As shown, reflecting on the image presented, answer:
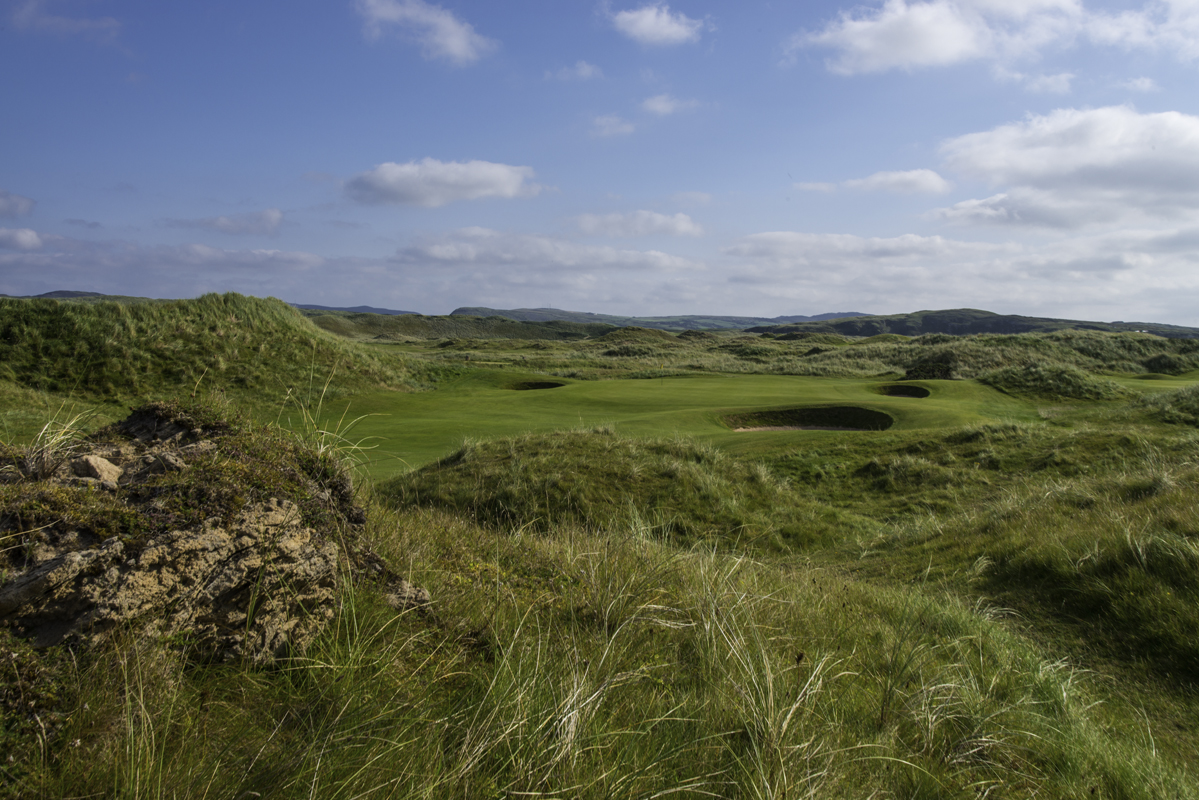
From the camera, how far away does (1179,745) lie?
10.9 ft

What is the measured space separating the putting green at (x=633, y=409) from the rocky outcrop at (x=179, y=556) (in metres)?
10.2

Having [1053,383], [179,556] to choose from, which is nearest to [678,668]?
[179,556]

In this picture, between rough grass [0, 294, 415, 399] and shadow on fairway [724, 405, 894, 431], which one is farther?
shadow on fairway [724, 405, 894, 431]

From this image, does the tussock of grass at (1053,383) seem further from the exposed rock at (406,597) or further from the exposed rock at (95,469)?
the exposed rock at (95,469)

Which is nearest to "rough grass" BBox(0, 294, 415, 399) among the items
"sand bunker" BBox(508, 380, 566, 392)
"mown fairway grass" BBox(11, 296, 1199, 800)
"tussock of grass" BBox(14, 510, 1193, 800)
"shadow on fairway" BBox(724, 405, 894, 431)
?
"sand bunker" BBox(508, 380, 566, 392)

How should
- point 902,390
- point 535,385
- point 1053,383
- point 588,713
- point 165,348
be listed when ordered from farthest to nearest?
point 535,385, point 902,390, point 1053,383, point 165,348, point 588,713

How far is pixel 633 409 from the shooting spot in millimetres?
22562

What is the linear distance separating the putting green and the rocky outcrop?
10.2 meters

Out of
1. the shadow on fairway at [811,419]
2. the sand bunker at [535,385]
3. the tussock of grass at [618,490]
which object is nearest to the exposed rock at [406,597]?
the tussock of grass at [618,490]

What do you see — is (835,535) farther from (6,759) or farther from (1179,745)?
(6,759)

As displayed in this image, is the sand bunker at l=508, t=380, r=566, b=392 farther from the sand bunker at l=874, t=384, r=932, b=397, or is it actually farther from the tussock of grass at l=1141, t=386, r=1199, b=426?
the tussock of grass at l=1141, t=386, r=1199, b=426

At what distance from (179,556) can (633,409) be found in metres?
20.2

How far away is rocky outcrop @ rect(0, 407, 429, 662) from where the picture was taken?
2.27 meters

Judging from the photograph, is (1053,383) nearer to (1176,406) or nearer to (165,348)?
(1176,406)
